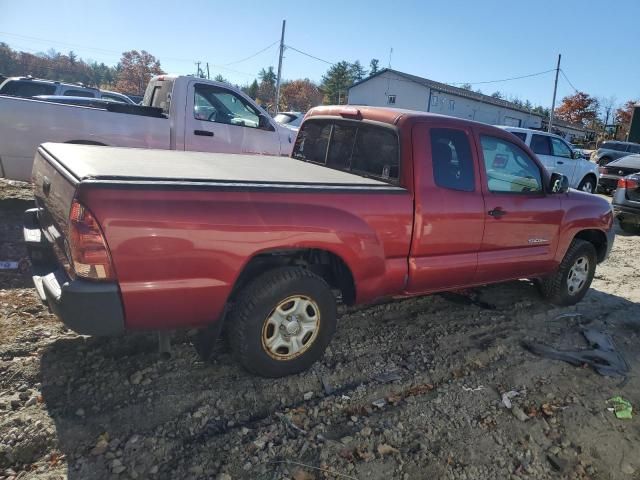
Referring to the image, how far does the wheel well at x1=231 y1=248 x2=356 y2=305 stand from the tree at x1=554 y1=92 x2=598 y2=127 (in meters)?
73.3

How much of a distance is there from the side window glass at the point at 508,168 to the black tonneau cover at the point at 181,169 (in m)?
1.18

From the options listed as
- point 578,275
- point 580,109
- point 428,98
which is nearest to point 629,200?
point 578,275

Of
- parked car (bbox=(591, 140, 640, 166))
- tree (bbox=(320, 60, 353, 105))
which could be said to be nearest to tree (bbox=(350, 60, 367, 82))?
tree (bbox=(320, 60, 353, 105))

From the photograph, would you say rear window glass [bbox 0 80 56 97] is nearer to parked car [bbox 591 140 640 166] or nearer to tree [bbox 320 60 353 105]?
parked car [bbox 591 140 640 166]

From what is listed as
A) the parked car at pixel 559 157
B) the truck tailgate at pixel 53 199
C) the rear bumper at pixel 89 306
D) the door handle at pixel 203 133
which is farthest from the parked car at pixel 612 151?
the rear bumper at pixel 89 306

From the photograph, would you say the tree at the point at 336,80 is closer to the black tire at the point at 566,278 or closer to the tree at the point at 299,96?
the tree at the point at 299,96

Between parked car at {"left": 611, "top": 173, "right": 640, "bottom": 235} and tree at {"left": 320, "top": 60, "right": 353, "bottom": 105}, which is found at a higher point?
tree at {"left": 320, "top": 60, "right": 353, "bottom": 105}

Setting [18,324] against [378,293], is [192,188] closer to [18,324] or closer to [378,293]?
[378,293]

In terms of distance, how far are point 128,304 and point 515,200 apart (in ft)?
10.9

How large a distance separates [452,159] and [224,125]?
450 centimetres

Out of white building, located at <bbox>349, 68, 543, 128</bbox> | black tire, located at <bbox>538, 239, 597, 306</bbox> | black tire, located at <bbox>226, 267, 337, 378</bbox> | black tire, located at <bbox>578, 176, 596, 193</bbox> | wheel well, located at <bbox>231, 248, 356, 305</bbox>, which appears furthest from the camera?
white building, located at <bbox>349, 68, 543, 128</bbox>

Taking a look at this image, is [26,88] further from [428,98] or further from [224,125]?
[428,98]

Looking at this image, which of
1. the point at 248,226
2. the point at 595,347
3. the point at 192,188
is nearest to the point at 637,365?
the point at 595,347

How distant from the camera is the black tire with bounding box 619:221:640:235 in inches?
404
